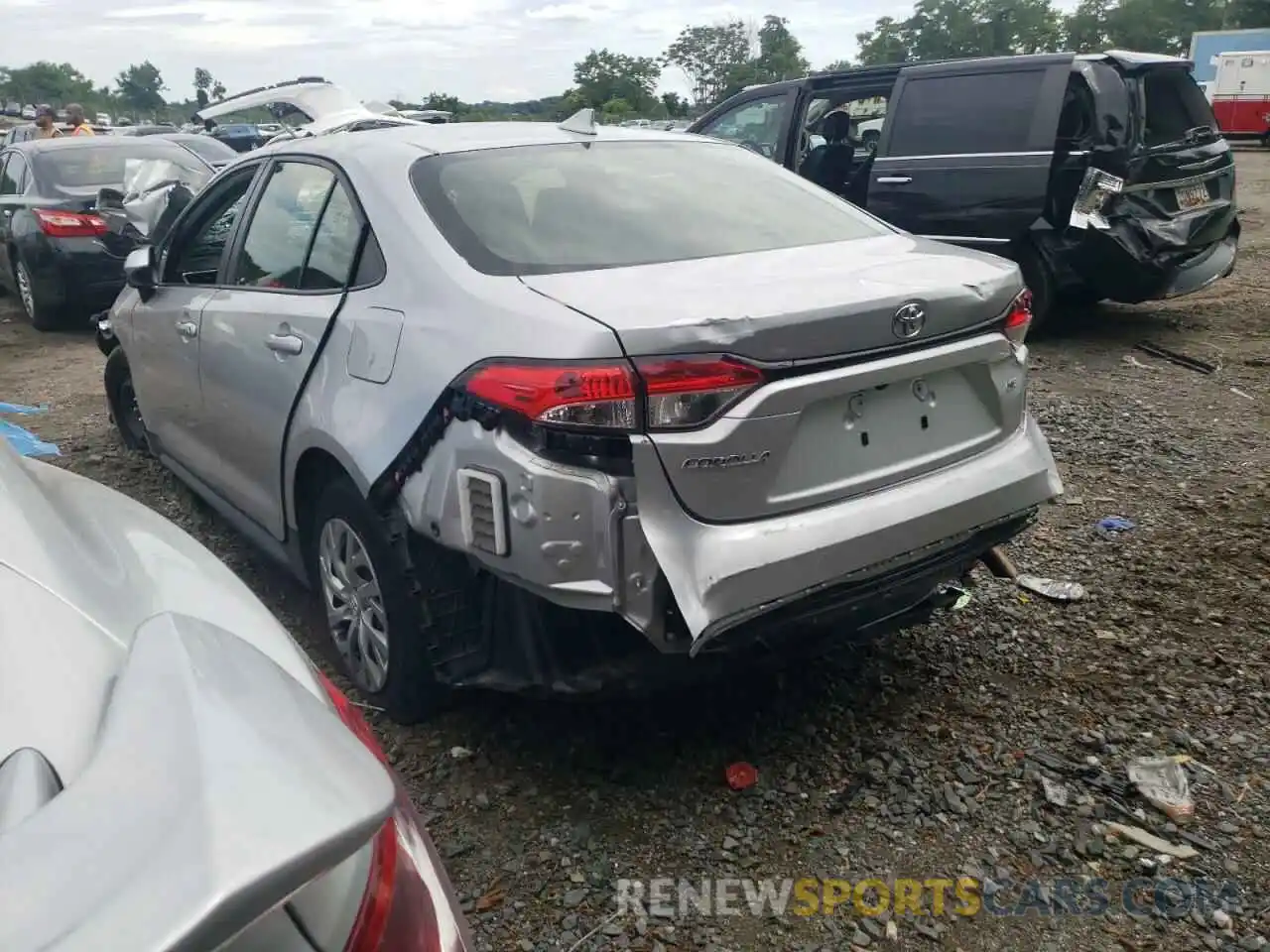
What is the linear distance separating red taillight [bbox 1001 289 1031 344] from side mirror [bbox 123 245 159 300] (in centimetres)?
323

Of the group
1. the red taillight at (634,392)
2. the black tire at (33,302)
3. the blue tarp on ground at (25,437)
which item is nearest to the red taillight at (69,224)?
the black tire at (33,302)

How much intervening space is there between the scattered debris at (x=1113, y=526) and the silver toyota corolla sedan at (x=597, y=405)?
4.72 feet

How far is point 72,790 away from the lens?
3.30 feet

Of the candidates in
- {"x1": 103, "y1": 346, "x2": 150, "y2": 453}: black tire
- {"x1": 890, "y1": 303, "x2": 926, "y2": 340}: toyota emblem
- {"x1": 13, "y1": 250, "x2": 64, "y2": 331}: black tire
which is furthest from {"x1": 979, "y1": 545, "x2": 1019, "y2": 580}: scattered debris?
{"x1": 13, "y1": 250, "x2": 64, "y2": 331}: black tire

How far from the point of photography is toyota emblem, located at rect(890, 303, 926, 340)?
8.09ft

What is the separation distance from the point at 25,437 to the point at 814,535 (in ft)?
16.6

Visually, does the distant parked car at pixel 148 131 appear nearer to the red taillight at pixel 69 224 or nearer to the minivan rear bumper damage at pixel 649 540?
the red taillight at pixel 69 224

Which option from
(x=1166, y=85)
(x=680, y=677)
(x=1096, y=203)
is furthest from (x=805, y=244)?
(x=1166, y=85)

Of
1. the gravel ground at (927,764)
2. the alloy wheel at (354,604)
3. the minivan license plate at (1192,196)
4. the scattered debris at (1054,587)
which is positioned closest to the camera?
the gravel ground at (927,764)

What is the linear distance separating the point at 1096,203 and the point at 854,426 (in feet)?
15.9

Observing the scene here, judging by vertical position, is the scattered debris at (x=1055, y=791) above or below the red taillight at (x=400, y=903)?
below

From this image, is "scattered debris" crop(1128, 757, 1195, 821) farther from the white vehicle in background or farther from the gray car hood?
the white vehicle in background

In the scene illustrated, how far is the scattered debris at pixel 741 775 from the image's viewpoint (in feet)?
8.92

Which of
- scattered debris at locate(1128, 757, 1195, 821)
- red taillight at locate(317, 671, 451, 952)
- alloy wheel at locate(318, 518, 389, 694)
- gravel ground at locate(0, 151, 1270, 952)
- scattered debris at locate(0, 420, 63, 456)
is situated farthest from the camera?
scattered debris at locate(0, 420, 63, 456)
